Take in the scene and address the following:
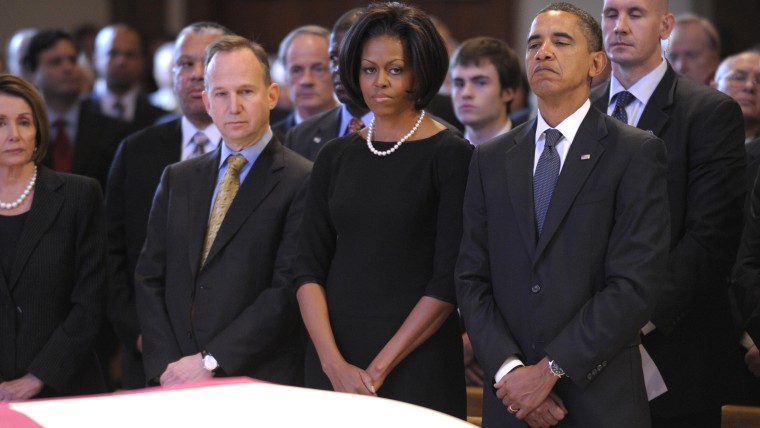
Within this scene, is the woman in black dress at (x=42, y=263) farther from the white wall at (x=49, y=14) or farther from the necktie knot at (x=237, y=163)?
the white wall at (x=49, y=14)

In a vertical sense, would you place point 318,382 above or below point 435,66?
below

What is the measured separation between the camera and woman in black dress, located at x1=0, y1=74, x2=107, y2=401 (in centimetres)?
369

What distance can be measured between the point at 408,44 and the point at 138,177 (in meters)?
1.54

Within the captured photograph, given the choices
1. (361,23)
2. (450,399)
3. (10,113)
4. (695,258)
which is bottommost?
(450,399)

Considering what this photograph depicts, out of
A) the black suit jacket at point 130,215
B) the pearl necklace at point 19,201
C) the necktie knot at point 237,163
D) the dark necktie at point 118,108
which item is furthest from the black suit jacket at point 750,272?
the dark necktie at point 118,108

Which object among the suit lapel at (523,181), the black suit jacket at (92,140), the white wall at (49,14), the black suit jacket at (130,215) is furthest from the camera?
the white wall at (49,14)

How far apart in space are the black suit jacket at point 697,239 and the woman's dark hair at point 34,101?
197cm

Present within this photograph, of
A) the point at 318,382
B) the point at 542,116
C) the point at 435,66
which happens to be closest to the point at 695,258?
the point at 542,116

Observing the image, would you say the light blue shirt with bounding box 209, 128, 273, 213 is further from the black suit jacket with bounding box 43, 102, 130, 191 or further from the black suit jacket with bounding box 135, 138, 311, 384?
the black suit jacket with bounding box 43, 102, 130, 191

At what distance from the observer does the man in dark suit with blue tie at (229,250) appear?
3.40 m

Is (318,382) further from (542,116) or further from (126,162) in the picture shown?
(126,162)

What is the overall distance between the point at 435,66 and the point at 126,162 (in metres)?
1.63

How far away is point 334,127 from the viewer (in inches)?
171

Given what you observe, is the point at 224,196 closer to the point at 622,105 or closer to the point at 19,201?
the point at 19,201
